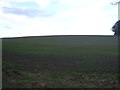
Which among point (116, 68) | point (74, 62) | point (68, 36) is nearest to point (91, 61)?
point (74, 62)

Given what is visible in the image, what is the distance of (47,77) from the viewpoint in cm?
1961

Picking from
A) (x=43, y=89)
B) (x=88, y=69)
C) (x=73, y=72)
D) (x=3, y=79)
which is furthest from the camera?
(x=88, y=69)

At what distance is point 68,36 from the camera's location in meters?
→ 47.4

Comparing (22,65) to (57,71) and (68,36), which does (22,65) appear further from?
(68,36)

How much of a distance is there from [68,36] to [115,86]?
3026 centimetres

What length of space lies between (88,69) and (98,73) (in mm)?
1769

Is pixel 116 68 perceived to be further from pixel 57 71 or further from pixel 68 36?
pixel 68 36

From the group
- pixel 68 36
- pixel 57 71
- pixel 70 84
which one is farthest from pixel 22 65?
pixel 68 36

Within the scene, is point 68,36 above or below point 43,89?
above

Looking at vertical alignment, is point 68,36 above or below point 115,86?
above

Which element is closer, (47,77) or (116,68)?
(47,77)

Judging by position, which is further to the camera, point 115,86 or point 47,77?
point 47,77

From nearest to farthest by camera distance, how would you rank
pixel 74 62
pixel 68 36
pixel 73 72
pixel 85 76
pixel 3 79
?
pixel 3 79 → pixel 85 76 → pixel 73 72 → pixel 74 62 → pixel 68 36

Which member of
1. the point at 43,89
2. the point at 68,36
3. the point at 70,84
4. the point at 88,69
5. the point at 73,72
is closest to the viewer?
the point at 43,89
